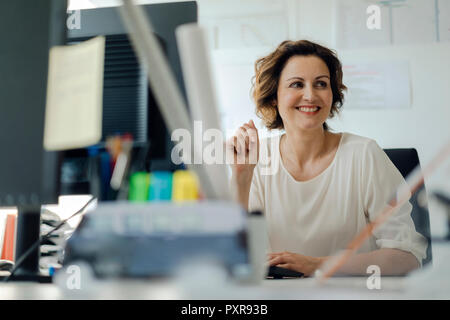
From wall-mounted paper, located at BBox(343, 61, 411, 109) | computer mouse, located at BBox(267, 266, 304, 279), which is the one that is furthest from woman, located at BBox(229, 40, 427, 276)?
wall-mounted paper, located at BBox(343, 61, 411, 109)

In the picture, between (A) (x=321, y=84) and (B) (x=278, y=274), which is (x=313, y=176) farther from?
(B) (x=278, y=274)

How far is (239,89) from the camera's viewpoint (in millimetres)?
1845

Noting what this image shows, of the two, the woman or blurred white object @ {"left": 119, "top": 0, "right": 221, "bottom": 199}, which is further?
the woman

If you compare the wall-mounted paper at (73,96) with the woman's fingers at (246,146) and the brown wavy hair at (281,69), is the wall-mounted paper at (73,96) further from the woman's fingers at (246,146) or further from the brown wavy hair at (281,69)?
the brown wavy hair at (281,69)

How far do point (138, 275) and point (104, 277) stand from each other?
43 millimetres

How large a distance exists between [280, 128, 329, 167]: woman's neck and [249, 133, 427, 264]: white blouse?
66 mm

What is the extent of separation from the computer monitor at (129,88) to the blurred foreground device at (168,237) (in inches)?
8.6

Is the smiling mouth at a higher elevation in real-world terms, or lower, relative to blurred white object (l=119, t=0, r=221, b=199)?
higher

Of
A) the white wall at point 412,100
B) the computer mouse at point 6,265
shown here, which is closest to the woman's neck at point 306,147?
the white wall at point 412,100

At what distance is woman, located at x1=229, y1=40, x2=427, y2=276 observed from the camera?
105 cm

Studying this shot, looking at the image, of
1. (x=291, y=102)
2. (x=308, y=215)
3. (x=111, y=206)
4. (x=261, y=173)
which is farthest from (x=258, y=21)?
(x=111, y=206)

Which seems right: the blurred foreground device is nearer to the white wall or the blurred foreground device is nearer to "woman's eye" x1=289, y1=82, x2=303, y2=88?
"woman's eye" x1=289, y1=82, x2=303, y2=88

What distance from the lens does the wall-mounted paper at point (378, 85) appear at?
5.50 ft

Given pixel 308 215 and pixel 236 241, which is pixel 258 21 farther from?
pixel 236 241
